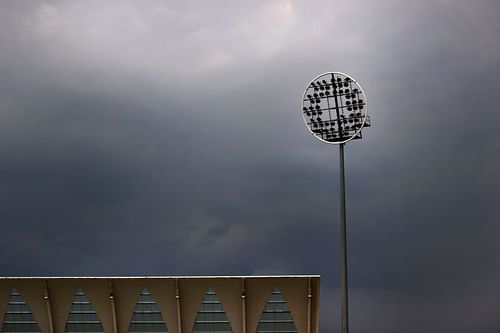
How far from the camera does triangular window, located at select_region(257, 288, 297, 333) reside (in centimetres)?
3941

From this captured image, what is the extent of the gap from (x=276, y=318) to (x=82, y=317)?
13.1 metres

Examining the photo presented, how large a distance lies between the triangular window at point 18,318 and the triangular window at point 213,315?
11.4m

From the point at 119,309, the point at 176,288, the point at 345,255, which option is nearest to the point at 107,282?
the point at 119,309

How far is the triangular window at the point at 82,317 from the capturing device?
4012cm

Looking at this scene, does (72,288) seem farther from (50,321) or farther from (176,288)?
(176,288)

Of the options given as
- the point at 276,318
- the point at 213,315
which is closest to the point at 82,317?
the point at 213,315

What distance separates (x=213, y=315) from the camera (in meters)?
39.8

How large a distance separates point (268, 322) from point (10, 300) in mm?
17587

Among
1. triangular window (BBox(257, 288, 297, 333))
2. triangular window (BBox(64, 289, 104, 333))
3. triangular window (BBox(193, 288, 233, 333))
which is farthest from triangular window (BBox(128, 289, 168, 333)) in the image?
triangular window (BBox(257, 288, 297, 333))

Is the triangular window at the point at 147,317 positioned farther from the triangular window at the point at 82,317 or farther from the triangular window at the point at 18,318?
the triangular window at the point at 18,318

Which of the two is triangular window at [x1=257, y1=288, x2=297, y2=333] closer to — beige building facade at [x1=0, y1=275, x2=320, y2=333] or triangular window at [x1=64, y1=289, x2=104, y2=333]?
beige building facade at [x1=0, y1=275, x2=320, y2=333]

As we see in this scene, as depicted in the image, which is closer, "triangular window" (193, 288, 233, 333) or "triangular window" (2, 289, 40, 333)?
"triangular window" (193, 288, 233, 333)

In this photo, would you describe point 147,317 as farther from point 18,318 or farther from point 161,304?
point 18,318

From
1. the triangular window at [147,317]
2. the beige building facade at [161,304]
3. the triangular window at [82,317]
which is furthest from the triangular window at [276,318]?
the triangular window at [82,317]
